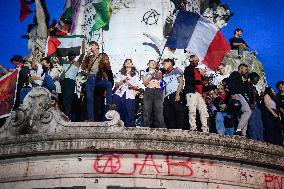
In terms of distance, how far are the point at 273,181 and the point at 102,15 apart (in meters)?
10.8

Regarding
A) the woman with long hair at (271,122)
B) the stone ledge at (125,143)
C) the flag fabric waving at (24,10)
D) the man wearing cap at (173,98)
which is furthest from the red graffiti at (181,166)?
the flag fabric waving at (24,10)

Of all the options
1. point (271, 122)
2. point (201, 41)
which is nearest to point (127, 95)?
point (201, 41)

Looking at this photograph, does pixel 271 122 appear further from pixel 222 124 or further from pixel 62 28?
pixel 62 28

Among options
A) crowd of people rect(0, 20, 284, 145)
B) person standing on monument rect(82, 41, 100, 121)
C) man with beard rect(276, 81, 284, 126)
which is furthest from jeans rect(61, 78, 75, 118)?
man with beard rect(276, 81, 284, 126)

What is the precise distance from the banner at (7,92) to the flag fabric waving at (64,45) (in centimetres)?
304

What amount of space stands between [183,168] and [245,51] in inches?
→ 505

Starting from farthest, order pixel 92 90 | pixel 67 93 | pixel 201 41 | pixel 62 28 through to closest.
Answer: pixel 62 28 → pixel 201 41 → pixel 67 93 → pixel 92 90

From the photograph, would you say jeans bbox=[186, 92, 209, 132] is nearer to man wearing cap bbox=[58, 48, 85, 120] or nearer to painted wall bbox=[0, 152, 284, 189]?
painted wall bbox=[0, 152, 284, 189]

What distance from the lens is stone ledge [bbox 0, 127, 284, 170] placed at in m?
11.9

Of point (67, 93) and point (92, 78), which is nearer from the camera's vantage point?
point (92, 78)

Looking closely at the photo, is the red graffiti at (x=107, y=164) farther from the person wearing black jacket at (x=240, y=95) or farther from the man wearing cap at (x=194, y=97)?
the person wearing black jacket at (x=240, y=95)

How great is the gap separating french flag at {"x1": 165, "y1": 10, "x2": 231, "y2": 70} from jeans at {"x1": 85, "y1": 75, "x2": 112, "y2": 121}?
117 inches

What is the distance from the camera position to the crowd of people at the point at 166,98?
1322 centimetres

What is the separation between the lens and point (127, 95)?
13.8 meters
